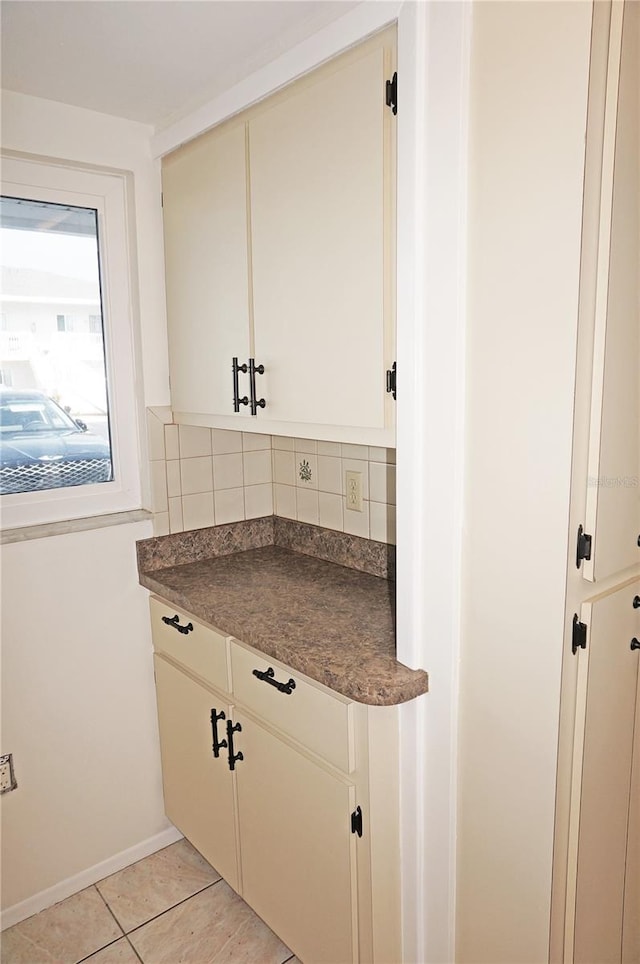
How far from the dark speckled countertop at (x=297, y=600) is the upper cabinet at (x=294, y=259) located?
46cm

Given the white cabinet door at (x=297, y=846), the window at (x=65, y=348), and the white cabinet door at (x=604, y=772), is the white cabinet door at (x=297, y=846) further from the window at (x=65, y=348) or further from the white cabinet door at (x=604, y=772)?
the window at (x=65, y=348)

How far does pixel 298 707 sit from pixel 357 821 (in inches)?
10.4

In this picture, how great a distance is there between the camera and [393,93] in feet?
4.22

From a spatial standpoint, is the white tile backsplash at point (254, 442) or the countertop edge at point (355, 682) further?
the white tile backsplash at point (254, 442)

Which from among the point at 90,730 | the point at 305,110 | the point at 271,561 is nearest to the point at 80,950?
the point at 90,730

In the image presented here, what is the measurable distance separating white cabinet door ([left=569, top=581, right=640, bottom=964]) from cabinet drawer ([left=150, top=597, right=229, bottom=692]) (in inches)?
34.9

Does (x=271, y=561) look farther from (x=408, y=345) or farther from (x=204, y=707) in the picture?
(x=408, y=345)

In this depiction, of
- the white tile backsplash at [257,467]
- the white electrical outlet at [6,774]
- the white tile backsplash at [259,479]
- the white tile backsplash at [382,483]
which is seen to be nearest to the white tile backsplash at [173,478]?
the white tile backsplash at [259,479]

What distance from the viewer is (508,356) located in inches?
46.3

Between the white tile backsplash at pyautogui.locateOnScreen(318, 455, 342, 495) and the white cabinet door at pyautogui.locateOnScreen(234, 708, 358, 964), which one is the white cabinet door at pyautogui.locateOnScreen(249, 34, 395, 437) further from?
the white cabinet door at pyautogui.locateOnScreen(234, 708, 358, 964)

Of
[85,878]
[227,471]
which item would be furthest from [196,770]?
[227,471]

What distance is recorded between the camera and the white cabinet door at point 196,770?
186 cm

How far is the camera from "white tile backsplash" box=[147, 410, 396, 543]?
2047 mm

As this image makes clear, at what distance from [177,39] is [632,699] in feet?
5.73
